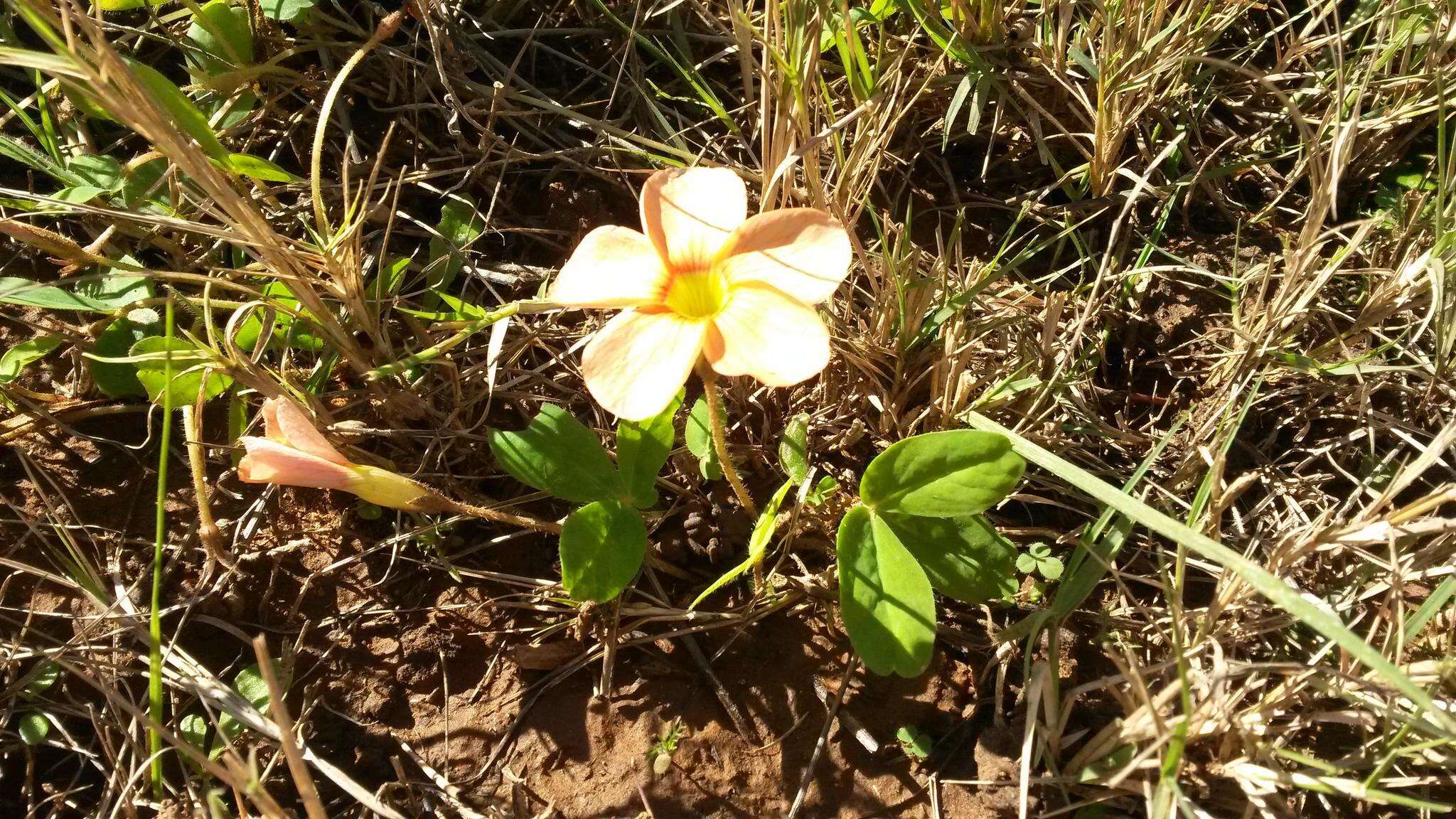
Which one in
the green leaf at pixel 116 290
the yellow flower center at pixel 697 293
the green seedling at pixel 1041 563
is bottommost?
the green seedling at pixel 1041 563

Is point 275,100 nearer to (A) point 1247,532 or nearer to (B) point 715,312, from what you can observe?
(B) point 715,312

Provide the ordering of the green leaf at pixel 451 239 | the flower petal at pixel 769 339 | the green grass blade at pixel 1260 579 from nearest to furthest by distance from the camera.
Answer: the green grass blade at pixel 1260 579 → the flower petal at pixel 769 339 → the green leaf at pixel 451 239

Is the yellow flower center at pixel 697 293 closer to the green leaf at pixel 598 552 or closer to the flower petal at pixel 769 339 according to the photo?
the flower petal at pixel 769 339

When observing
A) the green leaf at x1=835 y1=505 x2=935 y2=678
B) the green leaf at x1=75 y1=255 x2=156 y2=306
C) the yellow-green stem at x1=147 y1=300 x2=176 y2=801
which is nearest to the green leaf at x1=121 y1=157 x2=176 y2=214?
the green leaf at x1=75 y1=255 x2=156 y2=306

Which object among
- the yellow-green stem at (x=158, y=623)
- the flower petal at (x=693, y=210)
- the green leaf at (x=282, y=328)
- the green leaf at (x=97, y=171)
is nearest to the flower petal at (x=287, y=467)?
the yellow-green stem at (x=158, y=623)

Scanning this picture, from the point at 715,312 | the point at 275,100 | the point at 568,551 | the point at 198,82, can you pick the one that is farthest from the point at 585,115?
A: the point at 568,551

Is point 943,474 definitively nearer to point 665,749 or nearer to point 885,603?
point 885,603
